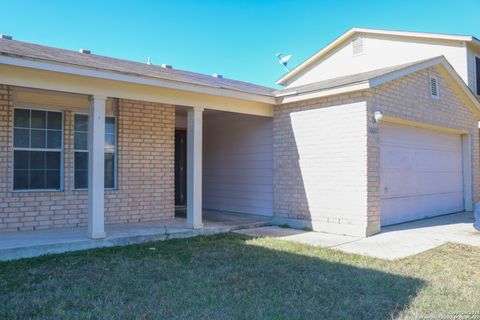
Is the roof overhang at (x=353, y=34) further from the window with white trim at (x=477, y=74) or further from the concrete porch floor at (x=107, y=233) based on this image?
the concrete porch floor at (x=107, y=233)

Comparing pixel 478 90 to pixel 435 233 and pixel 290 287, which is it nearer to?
pixel 435 233

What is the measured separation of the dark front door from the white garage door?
19.1 feet

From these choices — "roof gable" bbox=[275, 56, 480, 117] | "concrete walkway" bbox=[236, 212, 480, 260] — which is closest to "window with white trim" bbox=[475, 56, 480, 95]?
"roof gable" bbox=[275, 56, 480, 117]

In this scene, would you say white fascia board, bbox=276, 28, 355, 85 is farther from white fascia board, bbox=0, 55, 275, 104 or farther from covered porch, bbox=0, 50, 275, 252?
white fascia board, bbox=0, 55, 275, 104

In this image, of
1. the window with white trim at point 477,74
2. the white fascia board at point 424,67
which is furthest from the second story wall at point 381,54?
the white fascia board at point 424,67

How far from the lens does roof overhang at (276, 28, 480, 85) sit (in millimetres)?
14247

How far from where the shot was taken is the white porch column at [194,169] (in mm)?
7812

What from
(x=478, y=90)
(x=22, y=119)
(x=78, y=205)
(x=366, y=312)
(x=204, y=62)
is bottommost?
(x=366, y=312)

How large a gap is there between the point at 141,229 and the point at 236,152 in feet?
12.7

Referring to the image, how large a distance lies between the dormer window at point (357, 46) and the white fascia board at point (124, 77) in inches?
421

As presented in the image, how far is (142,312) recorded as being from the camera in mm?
3777

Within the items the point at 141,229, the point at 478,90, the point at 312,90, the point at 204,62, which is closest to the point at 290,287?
the point at 141,229

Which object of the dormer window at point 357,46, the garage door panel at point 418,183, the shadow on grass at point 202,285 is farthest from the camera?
the dormer window at point 357,46

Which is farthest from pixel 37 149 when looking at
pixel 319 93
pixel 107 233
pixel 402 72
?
pixel 402 72
